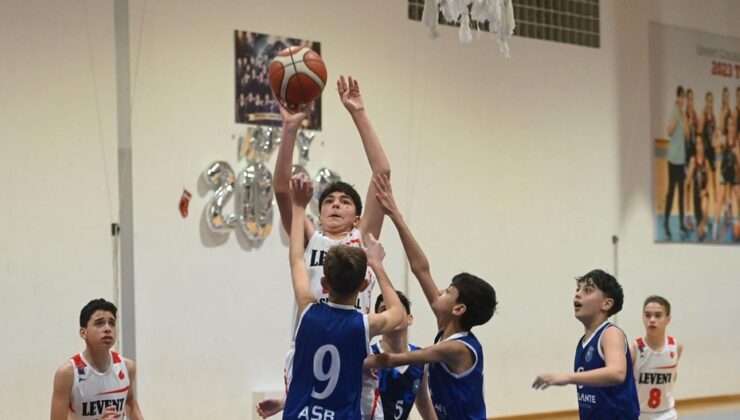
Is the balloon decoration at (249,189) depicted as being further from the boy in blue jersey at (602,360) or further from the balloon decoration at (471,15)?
the boy in blue jersey at (602,360)

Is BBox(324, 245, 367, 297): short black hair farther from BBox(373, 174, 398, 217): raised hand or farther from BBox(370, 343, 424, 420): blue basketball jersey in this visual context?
BBox(370, 343, 424, 420): blue basketball jersey

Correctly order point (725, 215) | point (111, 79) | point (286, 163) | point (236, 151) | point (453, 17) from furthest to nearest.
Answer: point (725, 215), point (236, 151), point (111, 79), point (453, 17), point (286, 163)

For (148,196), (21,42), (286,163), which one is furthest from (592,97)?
(286,163)

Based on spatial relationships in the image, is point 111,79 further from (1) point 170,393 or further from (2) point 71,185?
(1) point 170,393

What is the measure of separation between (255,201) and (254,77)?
3.70ft

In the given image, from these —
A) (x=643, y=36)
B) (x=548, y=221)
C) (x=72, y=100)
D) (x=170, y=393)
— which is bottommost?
(x=170, y=393)

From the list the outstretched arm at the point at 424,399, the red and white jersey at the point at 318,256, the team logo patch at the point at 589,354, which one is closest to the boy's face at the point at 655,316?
the team logo patch at the point at 589,354

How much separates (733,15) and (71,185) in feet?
29.9

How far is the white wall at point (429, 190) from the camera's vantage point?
9.07 m

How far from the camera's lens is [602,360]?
5582 millimetres

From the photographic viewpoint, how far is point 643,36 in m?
12.7

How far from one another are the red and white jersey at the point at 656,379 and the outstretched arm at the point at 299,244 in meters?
4.29

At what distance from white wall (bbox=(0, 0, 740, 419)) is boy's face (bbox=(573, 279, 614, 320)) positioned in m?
4.40

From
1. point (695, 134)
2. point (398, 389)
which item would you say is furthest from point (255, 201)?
point (695, 134)
